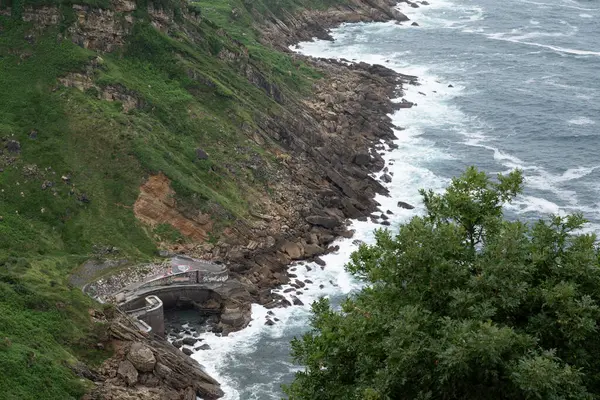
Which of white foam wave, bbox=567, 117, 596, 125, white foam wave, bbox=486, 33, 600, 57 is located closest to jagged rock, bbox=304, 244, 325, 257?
white foam wave, bbox=567, 117, 596, 125

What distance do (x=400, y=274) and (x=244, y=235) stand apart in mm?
47133

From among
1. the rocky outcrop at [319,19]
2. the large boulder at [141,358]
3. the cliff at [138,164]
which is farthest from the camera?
the rocky outcrop at [319,19]

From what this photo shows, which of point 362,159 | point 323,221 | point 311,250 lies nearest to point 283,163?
point 323,221

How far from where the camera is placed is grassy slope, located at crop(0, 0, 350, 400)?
6222 cm

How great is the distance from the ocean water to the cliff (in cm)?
494

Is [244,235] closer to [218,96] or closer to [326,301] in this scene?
[218,96]

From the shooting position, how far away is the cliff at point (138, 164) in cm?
6788

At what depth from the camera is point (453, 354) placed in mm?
32750

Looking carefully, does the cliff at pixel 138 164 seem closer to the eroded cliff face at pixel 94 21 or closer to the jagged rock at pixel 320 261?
the eroded cliff face at pixel 94 21

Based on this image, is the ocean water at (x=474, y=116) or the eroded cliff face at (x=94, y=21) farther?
the eroded cliff face at (x=94, y=21)

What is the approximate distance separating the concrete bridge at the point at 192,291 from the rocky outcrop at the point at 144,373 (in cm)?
615

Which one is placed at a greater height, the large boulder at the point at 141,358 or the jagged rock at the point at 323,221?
the jagged rock at the point at 323,221

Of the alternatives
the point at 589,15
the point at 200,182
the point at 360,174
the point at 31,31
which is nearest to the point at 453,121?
the point at 360,174

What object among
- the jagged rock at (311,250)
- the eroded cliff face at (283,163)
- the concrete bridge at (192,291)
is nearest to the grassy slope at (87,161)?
the eroded cliff face at (283,163)
